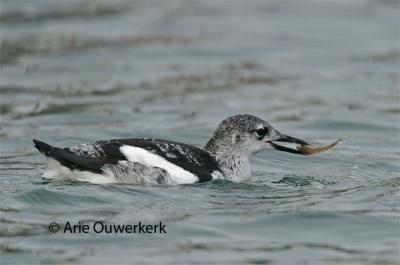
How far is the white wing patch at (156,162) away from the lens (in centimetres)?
990

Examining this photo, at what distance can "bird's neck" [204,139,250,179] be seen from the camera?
1087 centimetres

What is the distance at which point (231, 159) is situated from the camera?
11.0m

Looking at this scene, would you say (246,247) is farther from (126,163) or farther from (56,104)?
(56,104)

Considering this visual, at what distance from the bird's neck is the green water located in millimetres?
262

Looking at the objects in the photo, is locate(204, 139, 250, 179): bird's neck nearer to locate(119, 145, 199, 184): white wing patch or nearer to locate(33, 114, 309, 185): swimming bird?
locate(33, 114, 309, 185): swimming bird

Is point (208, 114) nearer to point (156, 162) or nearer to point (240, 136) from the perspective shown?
point (240, 136)

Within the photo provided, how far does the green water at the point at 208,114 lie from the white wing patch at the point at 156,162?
98 mm

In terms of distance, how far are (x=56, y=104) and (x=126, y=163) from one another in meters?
5.80

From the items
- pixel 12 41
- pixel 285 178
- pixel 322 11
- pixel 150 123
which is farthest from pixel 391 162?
pixel 322 11

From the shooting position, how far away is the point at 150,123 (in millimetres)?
14344

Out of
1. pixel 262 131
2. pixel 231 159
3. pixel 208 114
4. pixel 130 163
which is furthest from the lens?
pixel 208 114

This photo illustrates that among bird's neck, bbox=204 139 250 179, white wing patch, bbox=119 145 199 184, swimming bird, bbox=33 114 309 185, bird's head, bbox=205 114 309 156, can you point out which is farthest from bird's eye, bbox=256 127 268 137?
white wing patch, bbox=119 145 199 184

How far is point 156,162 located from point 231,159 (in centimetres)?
124

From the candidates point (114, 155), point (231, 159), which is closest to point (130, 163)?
point (114, 155)
